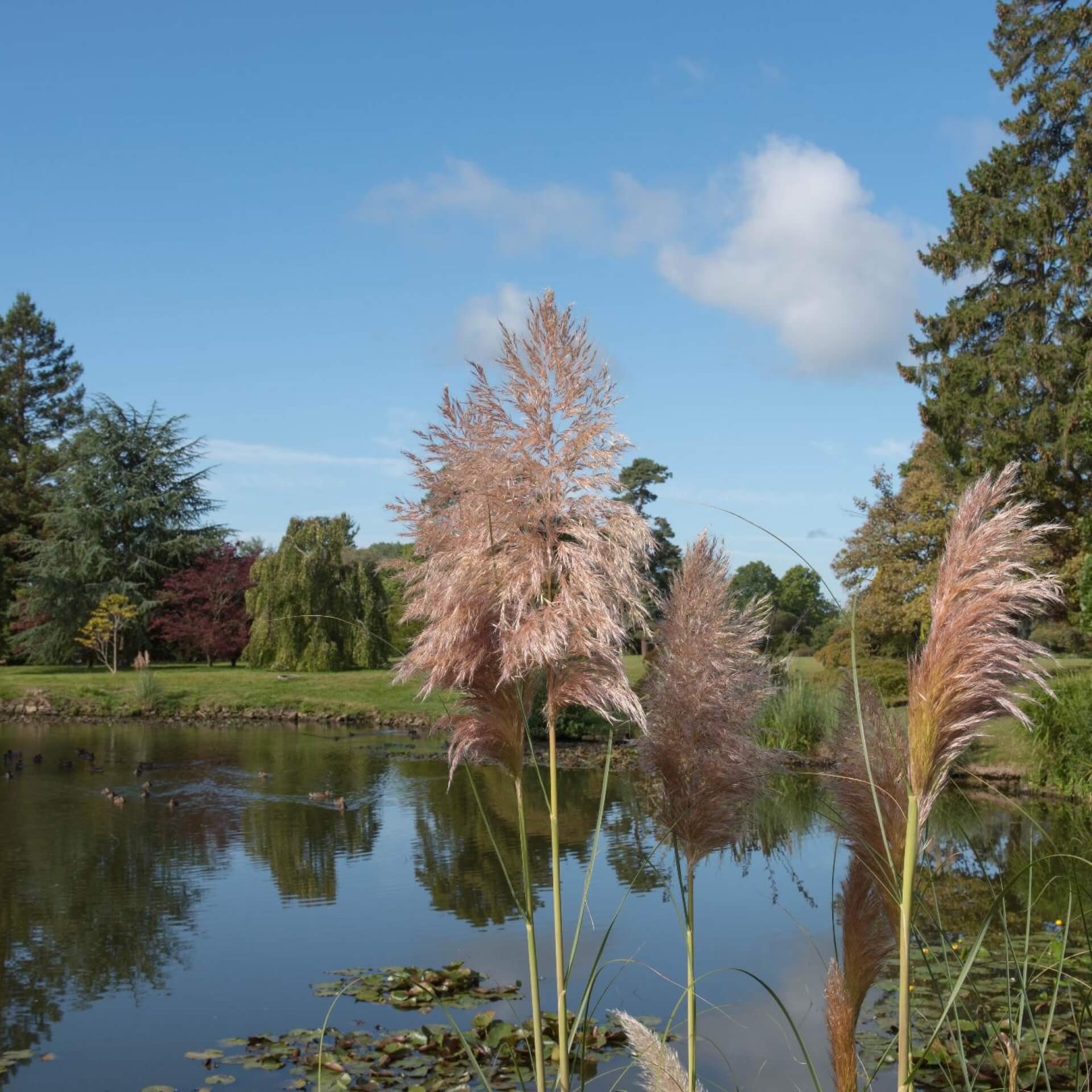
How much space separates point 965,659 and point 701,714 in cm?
93

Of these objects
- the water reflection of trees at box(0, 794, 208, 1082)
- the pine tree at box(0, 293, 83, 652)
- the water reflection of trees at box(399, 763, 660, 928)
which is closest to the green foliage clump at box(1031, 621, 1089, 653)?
the water reflection of trees at box(399, 763, 660, 928)

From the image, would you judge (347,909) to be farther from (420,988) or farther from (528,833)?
(528,833)

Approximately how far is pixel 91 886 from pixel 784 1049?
6.04m

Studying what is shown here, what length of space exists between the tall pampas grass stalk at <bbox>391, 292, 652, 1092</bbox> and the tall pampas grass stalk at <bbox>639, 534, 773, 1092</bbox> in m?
0.19

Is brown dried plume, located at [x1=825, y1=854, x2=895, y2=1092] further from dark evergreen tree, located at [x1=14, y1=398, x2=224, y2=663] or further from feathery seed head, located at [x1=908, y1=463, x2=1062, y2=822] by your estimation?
dark evergreen tree, located at [x1=14, y1=398, x2=224, y2=663]

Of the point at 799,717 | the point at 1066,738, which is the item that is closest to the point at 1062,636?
the point at 799,717

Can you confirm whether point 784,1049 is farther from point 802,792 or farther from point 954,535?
point 802,792

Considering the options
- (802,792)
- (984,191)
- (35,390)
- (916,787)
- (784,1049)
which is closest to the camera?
(916,787)

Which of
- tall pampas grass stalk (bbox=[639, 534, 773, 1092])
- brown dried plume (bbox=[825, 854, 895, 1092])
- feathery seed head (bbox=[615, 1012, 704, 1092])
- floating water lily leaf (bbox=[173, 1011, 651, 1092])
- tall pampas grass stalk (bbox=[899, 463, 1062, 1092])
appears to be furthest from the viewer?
floating water lily leaf (bbox=[173, 1011, 651, 1092])

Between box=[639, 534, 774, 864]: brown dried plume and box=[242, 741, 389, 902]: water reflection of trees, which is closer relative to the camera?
box=[639, 534, 774, 864]: brown dried plume

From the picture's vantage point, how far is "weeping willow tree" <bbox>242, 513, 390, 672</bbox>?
2806cm

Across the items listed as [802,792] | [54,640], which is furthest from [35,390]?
[802,792]

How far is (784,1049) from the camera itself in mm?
5320

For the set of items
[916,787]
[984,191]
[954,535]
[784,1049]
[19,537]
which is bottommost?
[784,1049]
